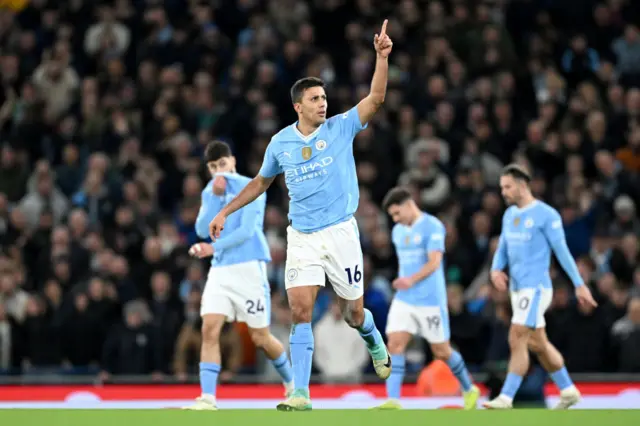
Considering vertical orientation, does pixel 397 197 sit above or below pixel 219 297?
above

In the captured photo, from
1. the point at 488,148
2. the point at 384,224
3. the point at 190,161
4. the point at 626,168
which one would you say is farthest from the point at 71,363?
the point at 626,168

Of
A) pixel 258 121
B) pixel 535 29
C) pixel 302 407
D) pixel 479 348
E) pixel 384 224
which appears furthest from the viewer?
pixel 535 29

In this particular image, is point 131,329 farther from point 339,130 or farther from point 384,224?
point 339,130

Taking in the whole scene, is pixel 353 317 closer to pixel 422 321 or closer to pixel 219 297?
pixel 219 297

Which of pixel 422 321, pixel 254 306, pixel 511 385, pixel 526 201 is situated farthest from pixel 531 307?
pixel 254 306

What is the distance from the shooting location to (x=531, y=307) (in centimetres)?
1254

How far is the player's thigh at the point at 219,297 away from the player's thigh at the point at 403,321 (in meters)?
2.18

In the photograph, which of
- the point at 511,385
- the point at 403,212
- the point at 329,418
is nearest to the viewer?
the point at 329,418

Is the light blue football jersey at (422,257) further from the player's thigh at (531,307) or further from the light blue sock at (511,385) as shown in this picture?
the light blue sock at (511,385)

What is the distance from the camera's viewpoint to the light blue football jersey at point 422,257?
1337cm

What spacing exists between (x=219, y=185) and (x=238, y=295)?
108 centimetres

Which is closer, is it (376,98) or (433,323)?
(376,98)

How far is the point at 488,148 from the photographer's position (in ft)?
62.2

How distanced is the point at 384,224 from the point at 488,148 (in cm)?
211
